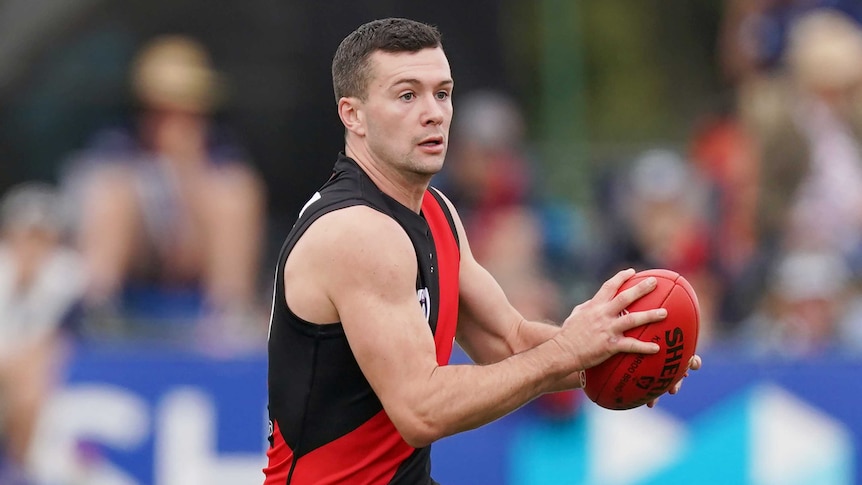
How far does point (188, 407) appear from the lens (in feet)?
28.5

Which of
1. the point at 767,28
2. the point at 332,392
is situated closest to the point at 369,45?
the point at 332,392

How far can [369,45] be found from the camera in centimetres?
474

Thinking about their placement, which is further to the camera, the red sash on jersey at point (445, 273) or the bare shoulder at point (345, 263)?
the red sash on jersey at point (445, 273)

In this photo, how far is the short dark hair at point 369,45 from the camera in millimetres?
4730

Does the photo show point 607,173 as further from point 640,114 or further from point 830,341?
point 640,114

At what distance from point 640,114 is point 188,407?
8754 millimetres

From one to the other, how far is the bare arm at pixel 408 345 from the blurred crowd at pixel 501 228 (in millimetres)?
4149

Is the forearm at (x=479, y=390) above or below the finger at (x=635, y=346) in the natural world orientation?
below

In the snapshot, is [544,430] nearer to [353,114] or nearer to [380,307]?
[353,114]

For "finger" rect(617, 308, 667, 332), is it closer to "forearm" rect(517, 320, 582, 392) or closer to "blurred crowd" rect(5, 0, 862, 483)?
"forearm" rect(517, 320, 582, 392)

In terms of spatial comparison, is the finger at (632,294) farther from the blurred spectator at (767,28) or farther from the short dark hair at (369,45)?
the blurred spectator at (767,28)

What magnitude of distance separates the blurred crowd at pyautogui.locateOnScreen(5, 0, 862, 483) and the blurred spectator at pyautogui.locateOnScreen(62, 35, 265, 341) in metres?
0.01

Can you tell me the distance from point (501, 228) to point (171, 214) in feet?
7.47

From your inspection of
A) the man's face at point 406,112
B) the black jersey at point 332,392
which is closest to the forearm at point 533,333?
the black jersey at point 332,392
